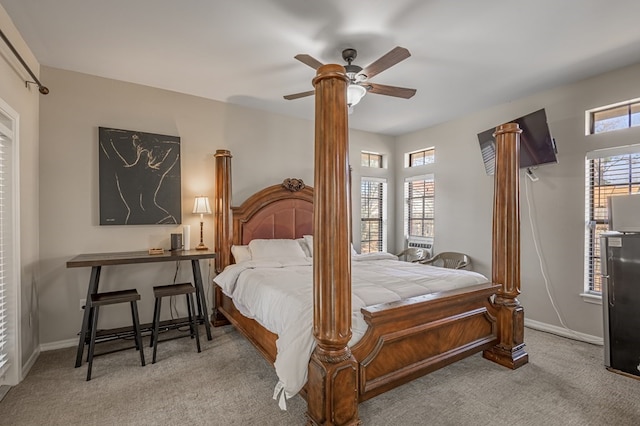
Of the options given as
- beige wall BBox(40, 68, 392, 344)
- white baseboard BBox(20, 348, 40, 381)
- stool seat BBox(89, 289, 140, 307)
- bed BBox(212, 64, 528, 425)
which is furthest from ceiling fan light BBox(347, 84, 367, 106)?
white baseboard BBox(20, 348, 40, 381)

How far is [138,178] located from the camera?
3.50 m

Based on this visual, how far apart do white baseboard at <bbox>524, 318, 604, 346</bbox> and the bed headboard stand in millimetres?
3015

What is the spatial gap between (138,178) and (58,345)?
184 centimetres

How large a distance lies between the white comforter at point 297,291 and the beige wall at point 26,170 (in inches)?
63.7

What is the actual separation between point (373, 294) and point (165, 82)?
3.14m

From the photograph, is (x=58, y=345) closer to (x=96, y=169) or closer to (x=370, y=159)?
(x=96, y=169)

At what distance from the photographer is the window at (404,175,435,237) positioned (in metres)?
5.14

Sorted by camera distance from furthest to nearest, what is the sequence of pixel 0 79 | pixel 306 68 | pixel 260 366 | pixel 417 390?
1. pixel 306 68
2. pixel 260 366
3. pixel 417 390
4. pixel 0 79

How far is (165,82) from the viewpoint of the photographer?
11.4 feet

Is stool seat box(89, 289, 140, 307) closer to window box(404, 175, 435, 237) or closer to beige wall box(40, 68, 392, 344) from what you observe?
beige wall box(40, 68, 392, 344)

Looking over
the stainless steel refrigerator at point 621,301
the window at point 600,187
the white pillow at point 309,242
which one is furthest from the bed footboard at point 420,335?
the white pillow at point 309,242

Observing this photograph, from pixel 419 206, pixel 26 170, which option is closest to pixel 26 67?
pixel 26 170

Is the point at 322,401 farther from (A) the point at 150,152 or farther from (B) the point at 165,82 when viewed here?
(B) the point at 165,82

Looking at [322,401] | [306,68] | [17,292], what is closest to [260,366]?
[322,401]
